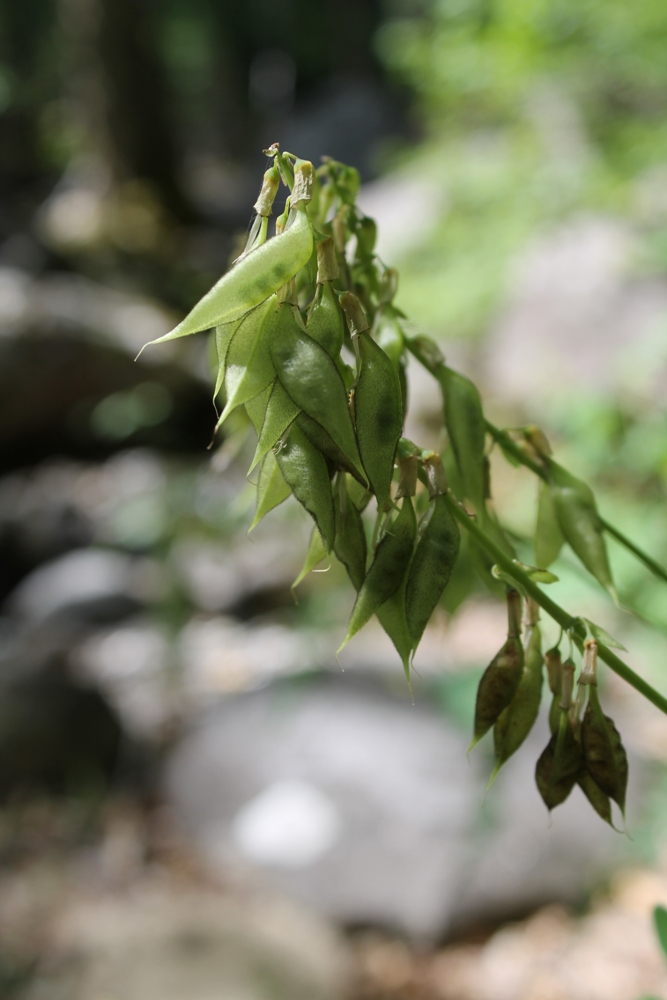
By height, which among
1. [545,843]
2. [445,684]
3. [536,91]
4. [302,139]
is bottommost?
[545,843]

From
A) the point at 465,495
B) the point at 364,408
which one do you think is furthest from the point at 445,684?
the point at 364,408

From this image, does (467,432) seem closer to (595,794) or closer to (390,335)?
(390,335)

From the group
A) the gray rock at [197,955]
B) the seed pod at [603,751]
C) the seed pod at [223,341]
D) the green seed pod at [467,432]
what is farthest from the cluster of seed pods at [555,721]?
the gray rock at [197,955]

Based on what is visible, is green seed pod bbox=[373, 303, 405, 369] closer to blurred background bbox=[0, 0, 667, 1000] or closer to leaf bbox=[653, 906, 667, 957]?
blurred background bbox=[0, 0, 667, 1000]

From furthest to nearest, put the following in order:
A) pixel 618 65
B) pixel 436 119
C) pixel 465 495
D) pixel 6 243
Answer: pixel 6 243 < pixel 436 119 < pixel 618 65 < pixel 465 495


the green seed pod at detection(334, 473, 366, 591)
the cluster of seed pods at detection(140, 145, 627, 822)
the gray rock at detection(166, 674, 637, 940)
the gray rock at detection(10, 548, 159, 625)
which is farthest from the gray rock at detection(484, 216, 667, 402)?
the green seed pod at detection(334, 473, 366, 591)

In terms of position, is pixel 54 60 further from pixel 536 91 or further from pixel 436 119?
pixel 536 91

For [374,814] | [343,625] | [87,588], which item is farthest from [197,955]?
[87,588]

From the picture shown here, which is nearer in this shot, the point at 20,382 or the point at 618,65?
the point at 618,65
